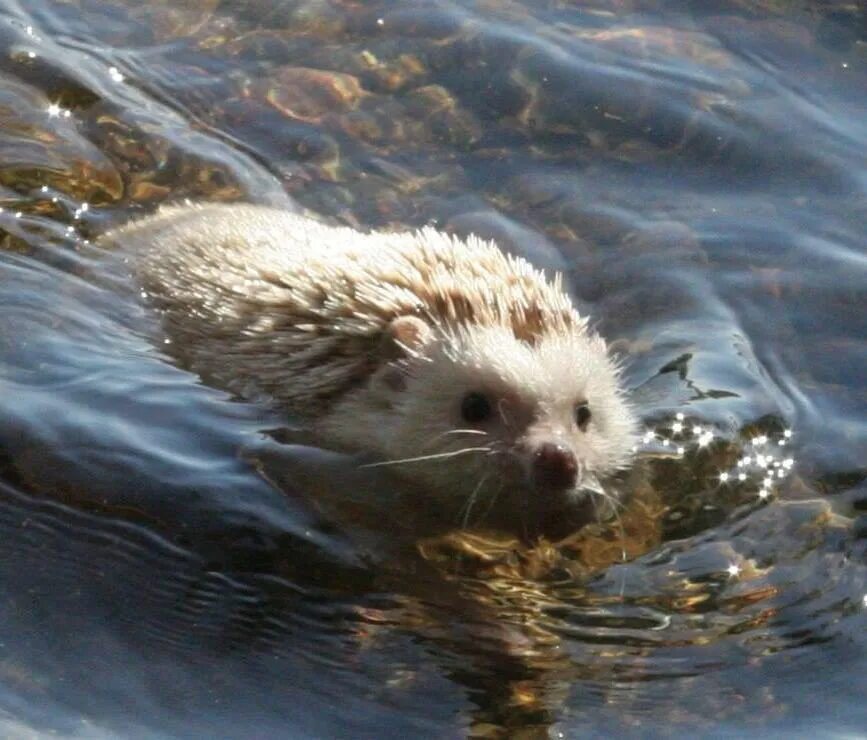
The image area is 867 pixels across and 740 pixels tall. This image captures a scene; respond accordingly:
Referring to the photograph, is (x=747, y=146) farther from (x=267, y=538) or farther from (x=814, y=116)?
(x=267, y=538)

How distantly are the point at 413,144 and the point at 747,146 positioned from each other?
72.4 inches

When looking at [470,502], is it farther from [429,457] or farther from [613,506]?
[613,506]

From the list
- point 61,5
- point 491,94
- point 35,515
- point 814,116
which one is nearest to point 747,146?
point 814,116

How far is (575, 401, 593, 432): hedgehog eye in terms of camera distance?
6652mm

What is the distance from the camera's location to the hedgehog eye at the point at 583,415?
6.65 m

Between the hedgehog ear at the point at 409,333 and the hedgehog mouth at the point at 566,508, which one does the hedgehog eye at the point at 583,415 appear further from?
the hedgehog ear at the point at 409,333

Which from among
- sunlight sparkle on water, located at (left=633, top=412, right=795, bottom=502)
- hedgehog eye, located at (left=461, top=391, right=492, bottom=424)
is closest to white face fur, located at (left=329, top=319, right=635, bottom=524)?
hedgehog eye, located at (left=461, top=391, right=492, bottom=424)

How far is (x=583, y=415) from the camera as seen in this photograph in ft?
22.0

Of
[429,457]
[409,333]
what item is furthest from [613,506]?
[409,333]

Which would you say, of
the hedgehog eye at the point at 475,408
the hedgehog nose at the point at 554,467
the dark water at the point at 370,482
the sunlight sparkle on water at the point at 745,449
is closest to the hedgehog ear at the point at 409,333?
the hedgehog eye at the point at 475,408

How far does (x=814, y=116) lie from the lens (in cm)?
962

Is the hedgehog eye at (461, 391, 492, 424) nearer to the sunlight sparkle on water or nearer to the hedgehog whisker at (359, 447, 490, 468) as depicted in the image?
the hedgehog whisker at (359, 447, 490, 468)

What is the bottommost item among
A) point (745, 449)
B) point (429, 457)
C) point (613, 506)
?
point (429, 457)

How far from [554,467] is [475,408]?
61 centimetres
